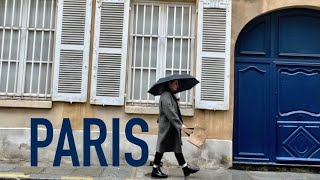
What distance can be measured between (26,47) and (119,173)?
136 inches

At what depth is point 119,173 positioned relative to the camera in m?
8.29

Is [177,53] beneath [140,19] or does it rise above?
beneath

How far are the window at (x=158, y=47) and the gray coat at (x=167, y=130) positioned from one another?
1.62 meters

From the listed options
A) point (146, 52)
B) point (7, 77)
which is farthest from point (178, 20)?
point (7, 77)

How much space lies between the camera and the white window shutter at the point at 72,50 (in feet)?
30.2

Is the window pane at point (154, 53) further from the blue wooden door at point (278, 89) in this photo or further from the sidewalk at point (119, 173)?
the sidewalk at point (119, 173)

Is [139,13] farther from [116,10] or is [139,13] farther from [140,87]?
[140,87]

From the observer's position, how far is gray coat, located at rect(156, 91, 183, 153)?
7781 millimetres

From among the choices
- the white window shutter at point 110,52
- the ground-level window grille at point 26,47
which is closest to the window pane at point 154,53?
the white window shutter at point 110,52

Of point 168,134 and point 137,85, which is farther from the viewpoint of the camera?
point 137,85

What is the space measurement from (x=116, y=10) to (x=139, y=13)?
1.80ft

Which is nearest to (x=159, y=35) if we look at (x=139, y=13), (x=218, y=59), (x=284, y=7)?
(x=139, y=13)

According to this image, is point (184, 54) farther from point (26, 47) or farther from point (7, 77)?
point (7, 77)

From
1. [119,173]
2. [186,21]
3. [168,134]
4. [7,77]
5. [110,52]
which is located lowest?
[119,173]
